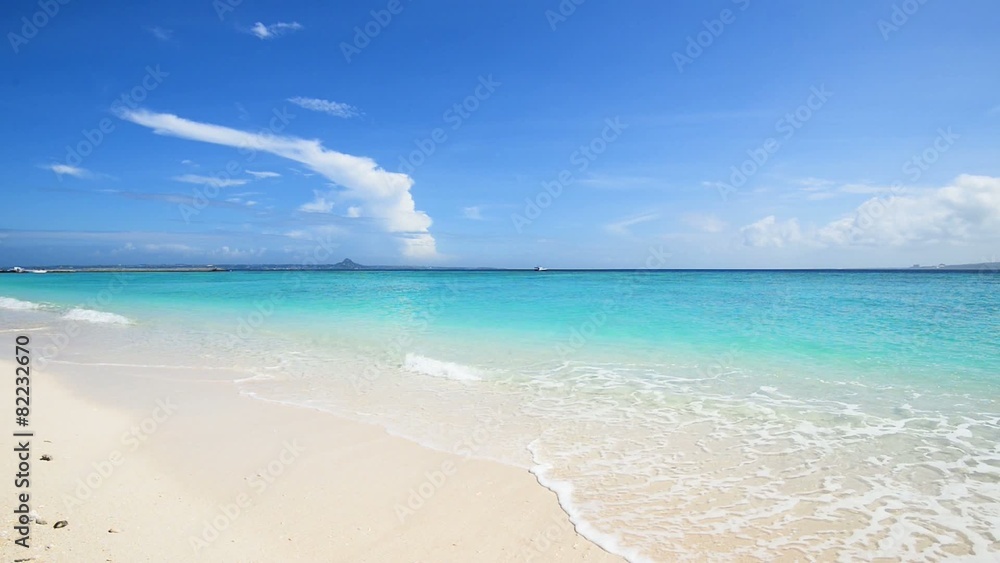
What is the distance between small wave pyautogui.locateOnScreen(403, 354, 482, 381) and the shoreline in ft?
10.8

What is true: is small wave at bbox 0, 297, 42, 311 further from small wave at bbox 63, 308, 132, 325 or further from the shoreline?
the shoreline

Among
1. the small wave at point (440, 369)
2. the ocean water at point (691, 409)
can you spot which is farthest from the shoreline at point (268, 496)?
the small wave at point (440, 369)

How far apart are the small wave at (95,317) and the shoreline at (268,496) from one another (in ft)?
51.2

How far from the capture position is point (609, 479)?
5.18 metres

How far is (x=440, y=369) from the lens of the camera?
10.7 metres

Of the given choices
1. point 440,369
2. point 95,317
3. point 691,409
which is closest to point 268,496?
point 691,409

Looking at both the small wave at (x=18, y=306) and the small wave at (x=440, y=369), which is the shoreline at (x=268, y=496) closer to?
the small wave at (x=440, y=369)

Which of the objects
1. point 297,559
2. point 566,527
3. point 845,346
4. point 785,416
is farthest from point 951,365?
point 297,559

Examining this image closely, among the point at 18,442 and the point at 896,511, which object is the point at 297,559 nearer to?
the point at 18,442

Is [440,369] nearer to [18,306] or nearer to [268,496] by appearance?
[268,496]

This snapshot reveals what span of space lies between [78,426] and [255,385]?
2.89 m

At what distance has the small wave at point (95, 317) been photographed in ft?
65.6

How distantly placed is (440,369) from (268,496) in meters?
6.10

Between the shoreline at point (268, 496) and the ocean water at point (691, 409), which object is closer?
the shoreline at point (268, 496)
